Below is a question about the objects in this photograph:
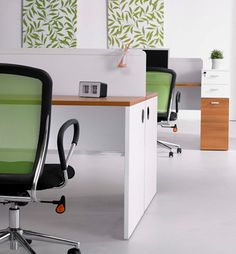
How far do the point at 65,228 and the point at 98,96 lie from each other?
2.94 ft

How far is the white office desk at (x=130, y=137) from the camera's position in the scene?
394 cm

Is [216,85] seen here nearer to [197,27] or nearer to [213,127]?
[213,127]

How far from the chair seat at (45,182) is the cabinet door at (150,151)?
4.30ft

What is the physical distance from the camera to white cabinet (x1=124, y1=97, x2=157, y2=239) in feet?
12.8

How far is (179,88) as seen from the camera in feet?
29.0

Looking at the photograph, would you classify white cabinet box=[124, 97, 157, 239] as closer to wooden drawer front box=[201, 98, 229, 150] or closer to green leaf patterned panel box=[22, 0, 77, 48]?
wooden drawer front box=[201, 98, 229, 150]

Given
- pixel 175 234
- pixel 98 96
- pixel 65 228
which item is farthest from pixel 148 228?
pixel 98 96

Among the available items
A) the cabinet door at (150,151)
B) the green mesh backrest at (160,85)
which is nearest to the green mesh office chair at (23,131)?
the cabinet door at (150,151)

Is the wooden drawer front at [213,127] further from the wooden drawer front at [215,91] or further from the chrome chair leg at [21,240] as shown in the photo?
the chrome chair leg at [21,240]

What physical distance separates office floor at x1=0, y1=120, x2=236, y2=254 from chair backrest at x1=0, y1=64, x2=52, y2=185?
0.67 meters

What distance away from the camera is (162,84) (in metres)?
7.43

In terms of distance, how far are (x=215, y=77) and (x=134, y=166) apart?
4.30 metres

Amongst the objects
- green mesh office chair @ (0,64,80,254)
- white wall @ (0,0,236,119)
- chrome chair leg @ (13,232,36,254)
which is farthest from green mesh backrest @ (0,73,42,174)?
white wall @ (0,0,236,119)

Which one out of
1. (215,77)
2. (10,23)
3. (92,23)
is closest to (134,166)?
(215,77)
